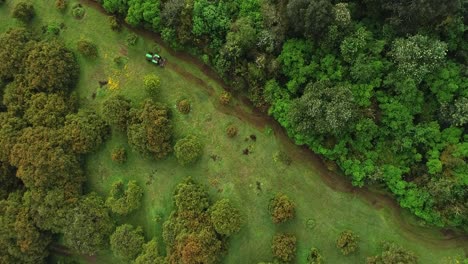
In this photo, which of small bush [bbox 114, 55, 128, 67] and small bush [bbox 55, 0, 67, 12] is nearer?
small bush [bbox 114, 55, 128, 67]

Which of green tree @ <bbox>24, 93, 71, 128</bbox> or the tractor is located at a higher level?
the tractor

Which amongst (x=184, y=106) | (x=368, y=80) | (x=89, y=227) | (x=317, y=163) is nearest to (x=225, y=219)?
(x=317, y=163)

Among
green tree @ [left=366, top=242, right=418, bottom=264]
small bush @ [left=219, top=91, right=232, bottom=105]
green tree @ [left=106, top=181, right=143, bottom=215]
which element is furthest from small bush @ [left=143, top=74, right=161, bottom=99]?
green tree @ [left=366, top=242, right=418, bottom=264]

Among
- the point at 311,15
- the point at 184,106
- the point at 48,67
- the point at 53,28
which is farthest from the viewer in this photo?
the point at 53,28

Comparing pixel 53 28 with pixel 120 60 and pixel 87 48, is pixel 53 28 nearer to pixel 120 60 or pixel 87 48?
pixel 87 48

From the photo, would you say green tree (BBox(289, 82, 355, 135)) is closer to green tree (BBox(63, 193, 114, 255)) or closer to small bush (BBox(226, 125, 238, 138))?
small bush (BBox(226, 125, 238, 138))

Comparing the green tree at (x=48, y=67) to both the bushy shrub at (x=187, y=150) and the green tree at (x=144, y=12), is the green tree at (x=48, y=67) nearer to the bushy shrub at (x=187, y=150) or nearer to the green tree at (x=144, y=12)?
the green tree at (x=144, y=12)
